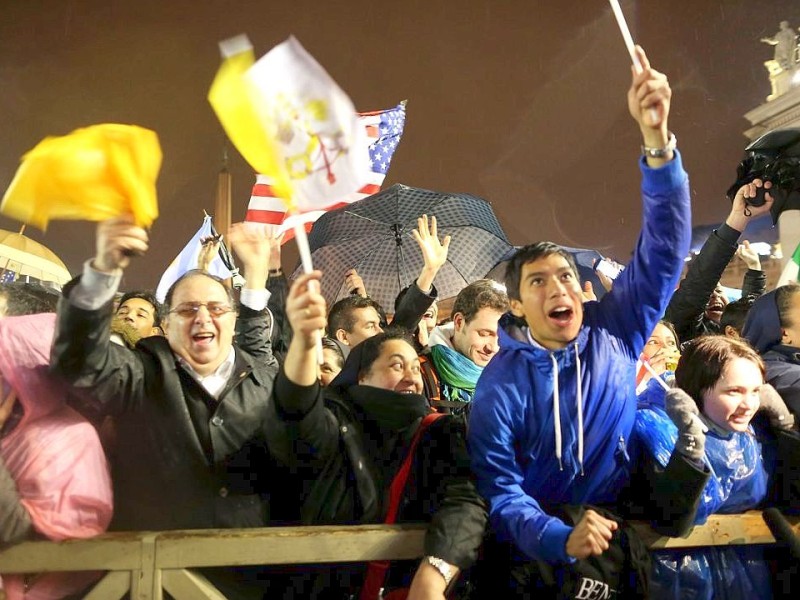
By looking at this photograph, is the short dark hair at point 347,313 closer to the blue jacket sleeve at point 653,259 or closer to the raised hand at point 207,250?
the raised hand at point 207,250

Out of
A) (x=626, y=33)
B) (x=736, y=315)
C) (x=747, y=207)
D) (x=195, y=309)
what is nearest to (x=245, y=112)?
(x=195, y=309)

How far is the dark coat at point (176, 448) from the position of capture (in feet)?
8.38

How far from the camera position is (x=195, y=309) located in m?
2.86

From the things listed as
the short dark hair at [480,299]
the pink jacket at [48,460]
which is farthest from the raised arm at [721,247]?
the pink jacket at [48,460]

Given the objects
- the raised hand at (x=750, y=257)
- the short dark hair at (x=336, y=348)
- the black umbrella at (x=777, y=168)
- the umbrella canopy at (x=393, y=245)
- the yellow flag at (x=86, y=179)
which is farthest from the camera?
the umbrella canopy at (x=393, y=245)

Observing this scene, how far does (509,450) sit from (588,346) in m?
0.48

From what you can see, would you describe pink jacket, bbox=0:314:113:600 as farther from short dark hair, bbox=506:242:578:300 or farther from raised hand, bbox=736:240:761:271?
raised hand, bbox=736:240:761:271

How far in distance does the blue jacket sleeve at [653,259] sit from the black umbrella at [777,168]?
1.90m

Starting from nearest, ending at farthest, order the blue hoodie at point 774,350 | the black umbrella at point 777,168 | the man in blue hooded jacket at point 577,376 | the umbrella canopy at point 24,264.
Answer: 1. the man in blue hooded jacket at point 577,376
2. the blue hoodie at point 774,350
3. the black umbrella at point 777,168
4. the umbrella canopy at point 24,264

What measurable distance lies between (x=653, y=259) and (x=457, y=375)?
160cm

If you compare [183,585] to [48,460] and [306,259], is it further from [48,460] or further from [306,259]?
[306,259]

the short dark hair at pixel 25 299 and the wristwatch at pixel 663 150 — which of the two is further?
the short dark hair at pixel 25 299

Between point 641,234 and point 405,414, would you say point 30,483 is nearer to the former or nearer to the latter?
point 405,414

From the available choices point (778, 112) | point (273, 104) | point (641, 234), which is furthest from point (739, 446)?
point (778, 112)
